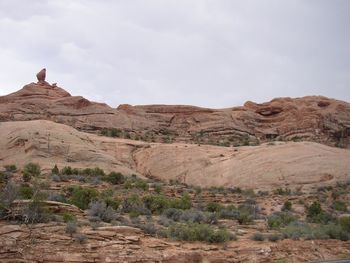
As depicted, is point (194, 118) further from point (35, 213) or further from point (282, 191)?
point (35, 213)

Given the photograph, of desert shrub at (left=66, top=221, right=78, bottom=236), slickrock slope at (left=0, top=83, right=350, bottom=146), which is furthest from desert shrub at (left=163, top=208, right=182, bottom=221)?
slickrock slope at (left=0, top=83, right=350, bottom=146)

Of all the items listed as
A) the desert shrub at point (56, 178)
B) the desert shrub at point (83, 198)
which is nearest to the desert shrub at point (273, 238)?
the desert shrub at point (83, 198)

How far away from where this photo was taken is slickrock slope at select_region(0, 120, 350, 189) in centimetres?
4169

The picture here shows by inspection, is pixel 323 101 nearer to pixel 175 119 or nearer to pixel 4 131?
pixel 175 119

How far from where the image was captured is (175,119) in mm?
74125

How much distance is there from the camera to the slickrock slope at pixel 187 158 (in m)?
41.7

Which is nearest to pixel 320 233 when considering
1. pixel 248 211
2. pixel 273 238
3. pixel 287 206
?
pixel 273 238

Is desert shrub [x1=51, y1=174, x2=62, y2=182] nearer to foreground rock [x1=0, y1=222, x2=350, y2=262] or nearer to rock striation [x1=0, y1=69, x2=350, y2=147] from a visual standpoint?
foreground rock [x1=0, y1=222, x2=350, y2=262]

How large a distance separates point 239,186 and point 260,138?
94.1ft

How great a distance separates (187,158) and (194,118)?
24.9 metres

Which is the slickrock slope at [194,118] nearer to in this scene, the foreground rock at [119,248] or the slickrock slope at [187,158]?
the slickrock slope at [187,158]

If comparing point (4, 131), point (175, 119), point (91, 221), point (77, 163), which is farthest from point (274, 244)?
point (175, 119)

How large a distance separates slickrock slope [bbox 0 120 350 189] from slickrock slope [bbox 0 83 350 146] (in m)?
12.3

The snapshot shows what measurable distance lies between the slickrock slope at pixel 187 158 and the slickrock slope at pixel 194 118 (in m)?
12.3
